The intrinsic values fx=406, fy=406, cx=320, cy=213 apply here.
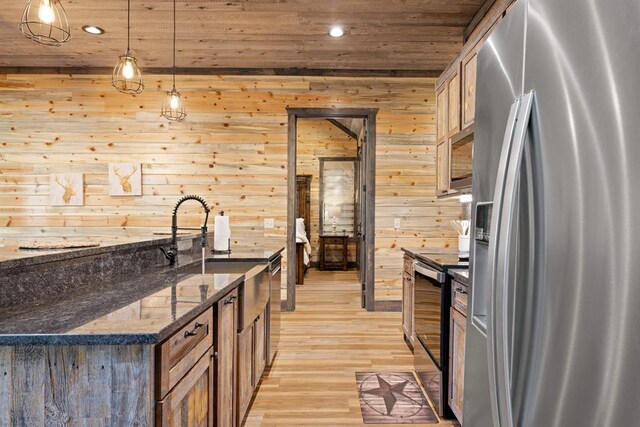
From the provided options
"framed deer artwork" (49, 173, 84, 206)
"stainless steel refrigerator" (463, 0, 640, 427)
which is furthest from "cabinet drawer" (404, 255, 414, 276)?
"framed deer artwork" (49, 173, 84, 206)

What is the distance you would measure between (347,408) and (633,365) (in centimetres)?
239

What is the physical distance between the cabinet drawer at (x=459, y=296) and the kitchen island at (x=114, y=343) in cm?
123

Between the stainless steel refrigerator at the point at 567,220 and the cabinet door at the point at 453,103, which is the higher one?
the cabinet door at the point at 453,103

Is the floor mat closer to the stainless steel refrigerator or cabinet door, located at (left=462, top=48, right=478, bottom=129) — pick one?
the stainless steel refrigerator

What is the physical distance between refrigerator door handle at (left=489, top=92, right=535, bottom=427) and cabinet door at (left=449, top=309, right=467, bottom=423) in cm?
138

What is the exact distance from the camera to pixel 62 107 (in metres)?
5.12

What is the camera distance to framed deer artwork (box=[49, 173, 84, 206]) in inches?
202

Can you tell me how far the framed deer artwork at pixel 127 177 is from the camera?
515 cm

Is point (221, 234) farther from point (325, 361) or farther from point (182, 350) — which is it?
point (182, 350)

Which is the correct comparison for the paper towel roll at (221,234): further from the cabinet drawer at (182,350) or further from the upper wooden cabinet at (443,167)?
the upper wooden cabinet at (443,167)

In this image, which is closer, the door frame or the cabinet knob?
the cabinet knob

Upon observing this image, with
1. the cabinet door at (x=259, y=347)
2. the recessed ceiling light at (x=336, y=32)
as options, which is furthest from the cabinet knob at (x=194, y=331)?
the recessed ceiling light at (x=336, y=32)

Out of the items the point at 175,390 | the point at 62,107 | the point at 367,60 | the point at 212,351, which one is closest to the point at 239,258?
the point at 212,351

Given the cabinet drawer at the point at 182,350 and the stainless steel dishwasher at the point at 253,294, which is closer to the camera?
the cabinet drawer at the point at 182,350
